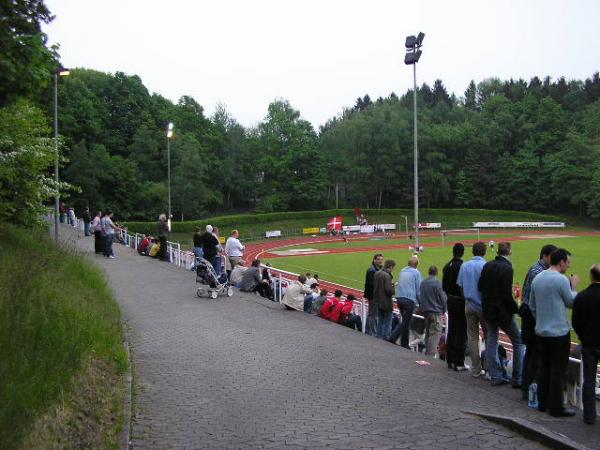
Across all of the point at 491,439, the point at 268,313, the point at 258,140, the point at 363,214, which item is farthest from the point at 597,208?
the point at 491,439

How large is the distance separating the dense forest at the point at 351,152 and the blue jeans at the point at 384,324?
52993 mm

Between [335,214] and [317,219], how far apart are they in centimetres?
311

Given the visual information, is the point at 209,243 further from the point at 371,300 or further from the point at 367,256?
the point at 367,256

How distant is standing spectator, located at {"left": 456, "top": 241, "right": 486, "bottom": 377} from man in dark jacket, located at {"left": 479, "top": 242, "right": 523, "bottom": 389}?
0.20m

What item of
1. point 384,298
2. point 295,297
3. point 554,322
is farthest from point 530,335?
point 295,297

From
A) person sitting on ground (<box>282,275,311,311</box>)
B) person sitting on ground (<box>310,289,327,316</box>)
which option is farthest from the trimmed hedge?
person sitting on ground (<box>310,289,327,316</box>)

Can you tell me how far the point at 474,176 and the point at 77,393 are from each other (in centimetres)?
7961

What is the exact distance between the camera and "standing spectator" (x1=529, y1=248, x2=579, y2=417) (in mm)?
6520

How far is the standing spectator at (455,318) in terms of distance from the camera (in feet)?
28.4

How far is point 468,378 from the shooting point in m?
8.34

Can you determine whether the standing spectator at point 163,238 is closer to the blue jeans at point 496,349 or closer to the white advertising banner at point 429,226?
the blue jeans at point 496,349

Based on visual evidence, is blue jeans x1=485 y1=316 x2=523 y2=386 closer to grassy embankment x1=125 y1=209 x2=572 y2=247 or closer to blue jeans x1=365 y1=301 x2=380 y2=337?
blue jeans x1=365 y1=301 x2=380 y2=337

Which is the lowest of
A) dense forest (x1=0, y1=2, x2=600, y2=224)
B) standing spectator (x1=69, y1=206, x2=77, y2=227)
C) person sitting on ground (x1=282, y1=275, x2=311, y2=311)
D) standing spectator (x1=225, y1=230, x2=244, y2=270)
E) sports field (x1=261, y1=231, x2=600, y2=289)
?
sports field (x1=261, y1=231, x2=600, y2=289)

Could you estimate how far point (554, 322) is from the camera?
6.52 m
